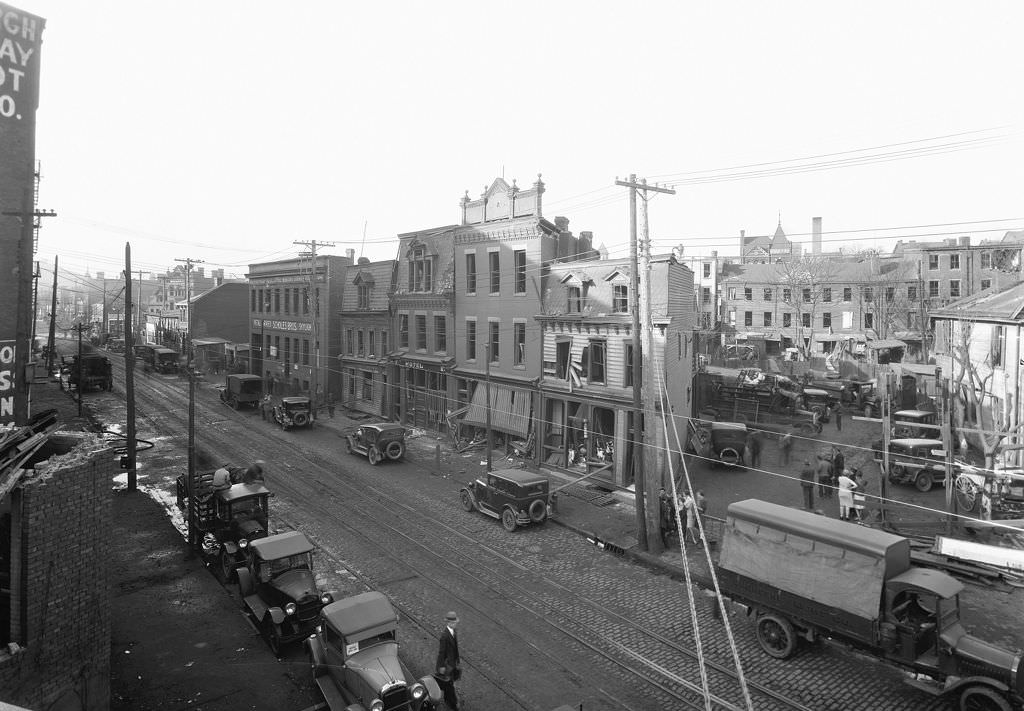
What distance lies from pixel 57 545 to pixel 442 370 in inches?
1076

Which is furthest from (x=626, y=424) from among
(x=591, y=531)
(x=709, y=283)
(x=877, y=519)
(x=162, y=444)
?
(x=709, y=283)

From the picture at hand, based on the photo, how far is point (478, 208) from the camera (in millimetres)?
36062

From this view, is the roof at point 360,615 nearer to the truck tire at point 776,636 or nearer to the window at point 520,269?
the truck tire at point 776,636

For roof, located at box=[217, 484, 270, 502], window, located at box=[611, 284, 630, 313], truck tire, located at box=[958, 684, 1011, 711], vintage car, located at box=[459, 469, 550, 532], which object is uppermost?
window, located at box=[611, 284, 630, 313]

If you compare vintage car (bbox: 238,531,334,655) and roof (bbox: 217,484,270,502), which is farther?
roof (bbox: 217,484,270,502)

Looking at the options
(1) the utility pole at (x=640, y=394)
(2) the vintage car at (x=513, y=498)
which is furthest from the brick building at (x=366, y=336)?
(1) the utility pole at (x=640, y=394)

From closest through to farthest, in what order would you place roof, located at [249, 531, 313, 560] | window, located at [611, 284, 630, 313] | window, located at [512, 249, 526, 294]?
roof, located at [249, 531, 313, 560]
window, located at [611, 284, 630, 313]
window, located at [512, 249, 526, 294]

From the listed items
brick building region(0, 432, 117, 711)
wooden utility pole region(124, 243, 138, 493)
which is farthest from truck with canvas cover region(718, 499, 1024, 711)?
wooden utility pole region(124, 243, 138, 493)

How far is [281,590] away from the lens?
13836 millimetres

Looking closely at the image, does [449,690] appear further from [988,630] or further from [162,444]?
[162,444]

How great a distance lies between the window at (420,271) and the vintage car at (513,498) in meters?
18.6

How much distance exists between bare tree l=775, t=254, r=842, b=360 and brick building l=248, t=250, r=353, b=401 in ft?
157

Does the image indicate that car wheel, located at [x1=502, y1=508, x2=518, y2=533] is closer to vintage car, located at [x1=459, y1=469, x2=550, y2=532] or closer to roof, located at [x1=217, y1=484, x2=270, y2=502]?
vintage car, located at [x1=459, y1=469, x2=550, y2=532]

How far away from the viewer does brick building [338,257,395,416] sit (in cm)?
4222
